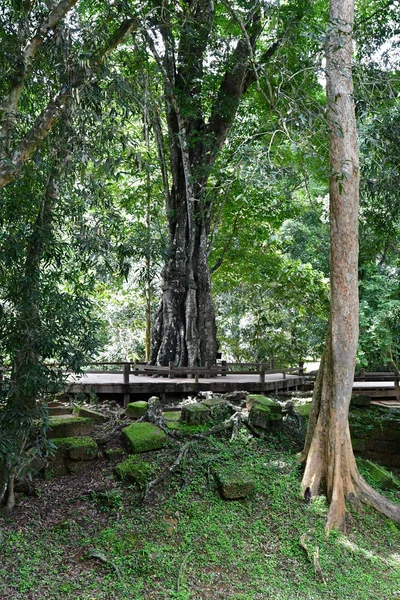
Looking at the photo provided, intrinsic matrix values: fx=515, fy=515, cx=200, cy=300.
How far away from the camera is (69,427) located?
7.17 m

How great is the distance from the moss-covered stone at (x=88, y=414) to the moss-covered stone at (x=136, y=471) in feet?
4.45

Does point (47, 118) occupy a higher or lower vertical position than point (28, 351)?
higher

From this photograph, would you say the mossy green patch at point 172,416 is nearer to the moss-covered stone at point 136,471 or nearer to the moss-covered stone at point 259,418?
the moss-covered stone at point 259,418

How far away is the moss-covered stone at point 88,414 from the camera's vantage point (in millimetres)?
7730

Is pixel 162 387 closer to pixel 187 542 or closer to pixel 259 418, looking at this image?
pixel 259 418

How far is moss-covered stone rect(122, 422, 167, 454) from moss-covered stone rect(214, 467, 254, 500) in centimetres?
92

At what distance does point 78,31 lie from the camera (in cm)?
602

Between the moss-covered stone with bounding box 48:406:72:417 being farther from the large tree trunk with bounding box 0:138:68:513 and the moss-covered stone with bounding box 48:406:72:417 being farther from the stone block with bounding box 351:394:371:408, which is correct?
the stone block with bounding box 351:394:371:408

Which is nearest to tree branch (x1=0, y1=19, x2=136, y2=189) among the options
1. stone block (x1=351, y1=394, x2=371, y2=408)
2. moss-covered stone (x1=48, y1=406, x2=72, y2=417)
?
moss-covered stone (x1=48, y1=406, x2=72, y2=417)

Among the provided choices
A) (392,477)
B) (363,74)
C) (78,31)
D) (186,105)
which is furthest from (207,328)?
(78,31)

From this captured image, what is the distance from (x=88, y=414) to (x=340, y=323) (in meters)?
3.94

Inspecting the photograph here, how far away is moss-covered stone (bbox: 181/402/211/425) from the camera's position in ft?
25.7

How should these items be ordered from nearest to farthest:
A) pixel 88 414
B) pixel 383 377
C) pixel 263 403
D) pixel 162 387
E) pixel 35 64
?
pixel 35 64
pixel 88 414
pixel 263 403
pixel 162 387
pixel 383 377

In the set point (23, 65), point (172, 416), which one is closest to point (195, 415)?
point (172, 416)
